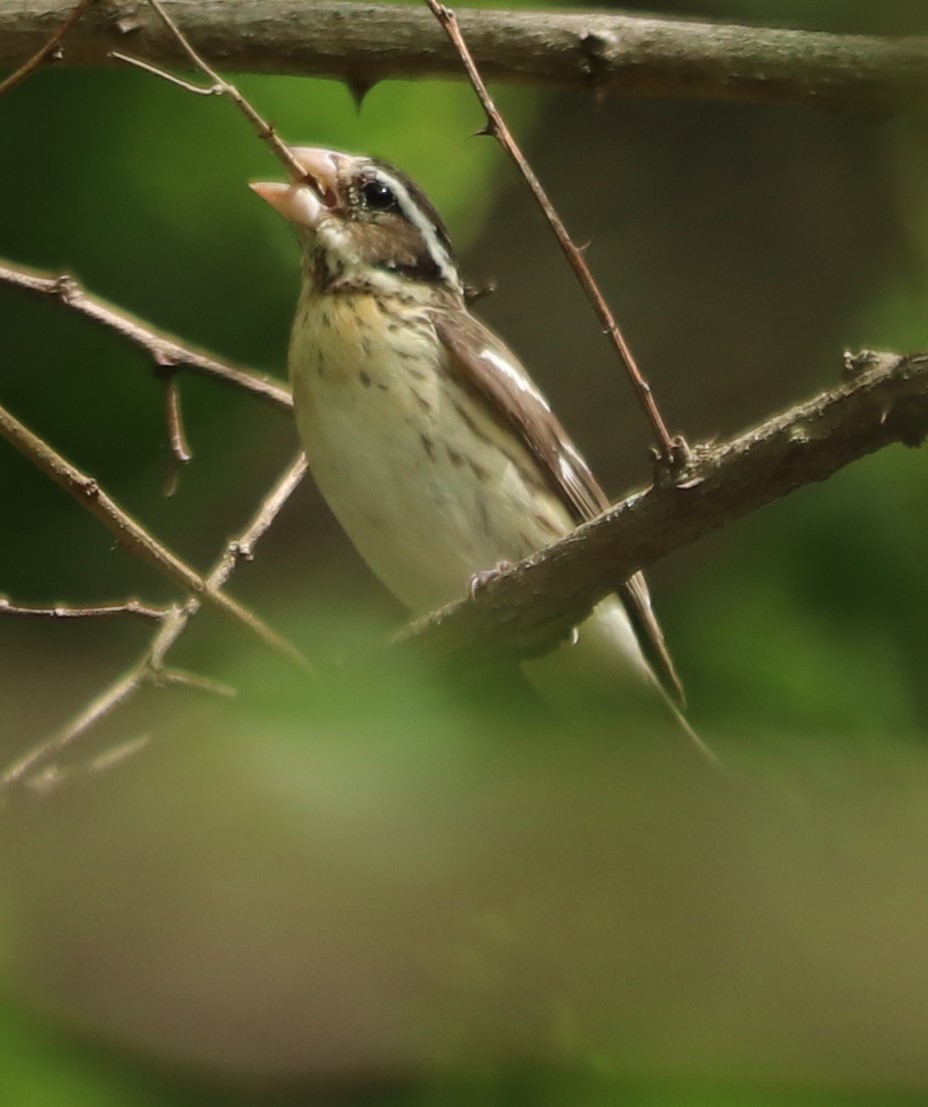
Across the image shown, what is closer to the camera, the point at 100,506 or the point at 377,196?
the point at 100,506

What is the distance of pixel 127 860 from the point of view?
0.48 metres

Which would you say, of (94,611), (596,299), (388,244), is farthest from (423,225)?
(596,299)

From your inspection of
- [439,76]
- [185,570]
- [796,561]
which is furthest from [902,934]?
[439,76]

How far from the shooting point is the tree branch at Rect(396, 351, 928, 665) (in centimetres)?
128

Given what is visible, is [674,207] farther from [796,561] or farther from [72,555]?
[796,561]

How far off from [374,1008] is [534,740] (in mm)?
118

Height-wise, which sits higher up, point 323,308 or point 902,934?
point 323,308

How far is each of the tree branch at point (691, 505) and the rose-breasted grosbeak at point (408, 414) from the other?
0.61 metres

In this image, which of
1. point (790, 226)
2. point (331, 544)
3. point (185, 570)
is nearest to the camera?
point (185, 570)

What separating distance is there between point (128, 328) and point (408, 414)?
0.45 m

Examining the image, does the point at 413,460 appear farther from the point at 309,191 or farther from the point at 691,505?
the point at 691,505

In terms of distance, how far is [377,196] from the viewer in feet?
8.70

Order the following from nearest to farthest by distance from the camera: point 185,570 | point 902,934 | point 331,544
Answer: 1. point 902,934
2. point 185,570
3. point 331,544

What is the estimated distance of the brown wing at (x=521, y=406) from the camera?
2508 millimetres
